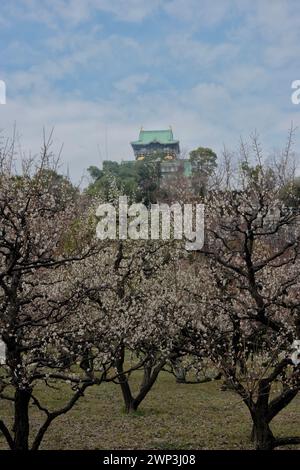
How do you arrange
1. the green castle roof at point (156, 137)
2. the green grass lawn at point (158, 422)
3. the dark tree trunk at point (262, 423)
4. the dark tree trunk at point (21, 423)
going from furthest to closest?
the green castle roof at point (156, 137)
the green grass lawn at point (158, 422)
the dark tree trunk at point (262, 423)
the dark tree trunk at point (21, 423)

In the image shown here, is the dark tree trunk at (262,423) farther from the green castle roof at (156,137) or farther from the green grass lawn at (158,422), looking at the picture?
the green castle roof at (156,137)

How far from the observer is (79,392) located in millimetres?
8812

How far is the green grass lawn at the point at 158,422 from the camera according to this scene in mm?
11516

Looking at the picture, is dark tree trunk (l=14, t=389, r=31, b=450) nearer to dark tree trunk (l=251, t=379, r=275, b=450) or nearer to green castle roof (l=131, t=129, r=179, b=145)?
dark tree trunk (l=251, t=379, r=275, b=450)

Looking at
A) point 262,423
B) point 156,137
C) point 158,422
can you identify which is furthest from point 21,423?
point 156,137

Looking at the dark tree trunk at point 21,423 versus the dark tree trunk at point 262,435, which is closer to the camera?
the dark tree trunk at point 21,423

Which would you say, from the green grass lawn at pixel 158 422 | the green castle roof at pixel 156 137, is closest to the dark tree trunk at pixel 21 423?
the green grass lawn at pixel 158 422

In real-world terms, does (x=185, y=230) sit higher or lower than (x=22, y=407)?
higher

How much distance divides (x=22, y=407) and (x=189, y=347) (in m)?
4.66

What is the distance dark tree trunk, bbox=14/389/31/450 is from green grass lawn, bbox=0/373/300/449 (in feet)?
7.10

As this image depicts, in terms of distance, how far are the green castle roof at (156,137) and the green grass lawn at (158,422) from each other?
63.1 meters

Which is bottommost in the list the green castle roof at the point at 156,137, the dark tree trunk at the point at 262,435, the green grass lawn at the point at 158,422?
the green grass lawn at the point at 158,422
